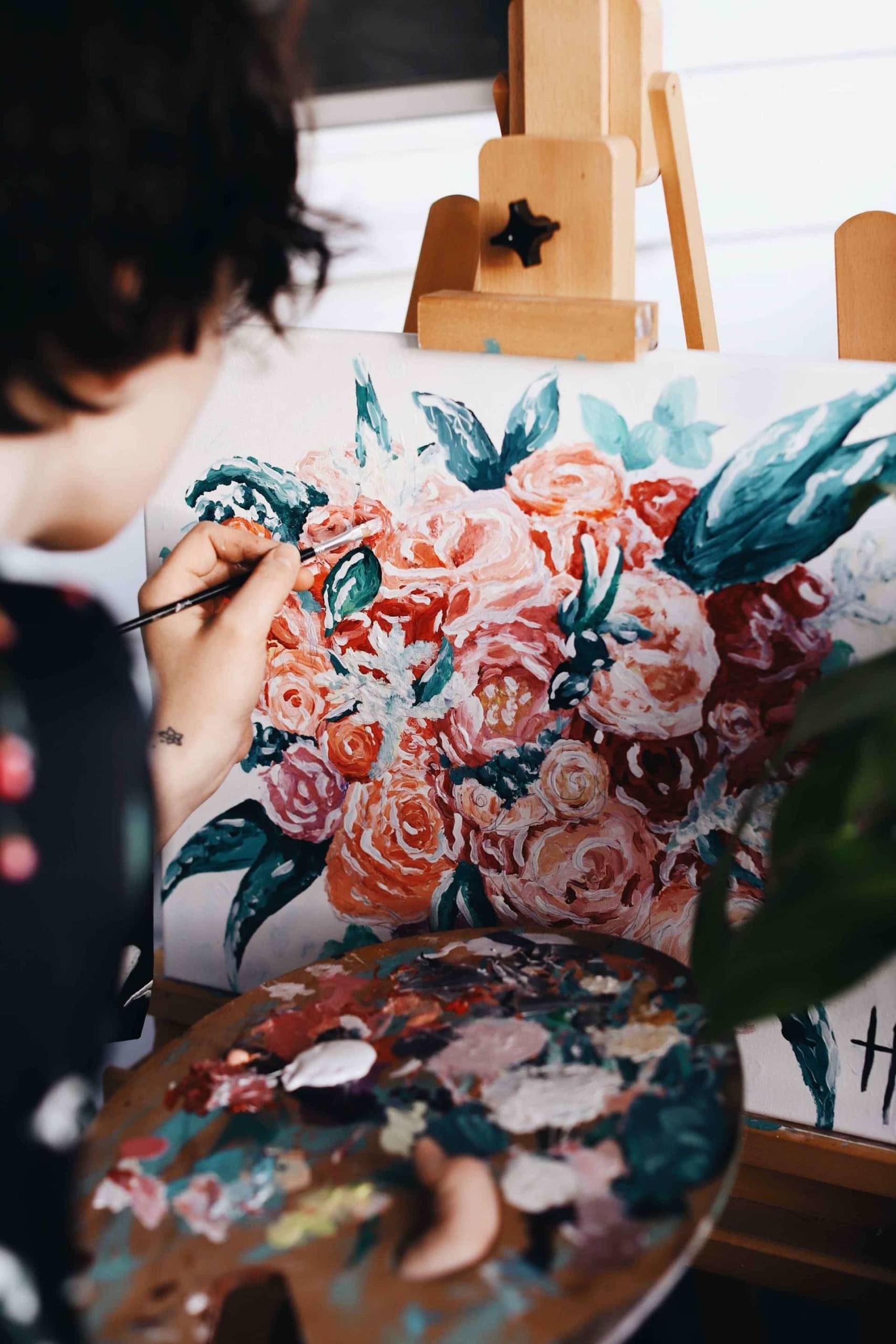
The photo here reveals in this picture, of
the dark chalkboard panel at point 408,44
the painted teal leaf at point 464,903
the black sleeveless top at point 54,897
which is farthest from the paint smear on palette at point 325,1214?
the dark chalkboard panel at point 408,44

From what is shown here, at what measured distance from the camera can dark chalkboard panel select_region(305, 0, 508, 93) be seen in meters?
1.57

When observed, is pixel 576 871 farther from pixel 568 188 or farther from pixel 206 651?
pixel 568 188

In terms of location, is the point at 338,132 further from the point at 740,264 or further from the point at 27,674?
the point at 27,674

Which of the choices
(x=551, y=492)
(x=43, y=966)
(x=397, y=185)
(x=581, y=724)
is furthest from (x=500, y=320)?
(x=397, y=185)

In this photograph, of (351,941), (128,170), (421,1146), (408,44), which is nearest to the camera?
(128,170)

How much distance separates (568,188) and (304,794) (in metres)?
0.49

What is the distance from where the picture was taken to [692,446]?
2.56 feet

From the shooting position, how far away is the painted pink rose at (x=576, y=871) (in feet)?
2.82

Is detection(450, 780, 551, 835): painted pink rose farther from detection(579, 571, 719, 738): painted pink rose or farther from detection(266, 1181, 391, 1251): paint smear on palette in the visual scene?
detection(266, 1181, 391, 1251): paint smear on palette

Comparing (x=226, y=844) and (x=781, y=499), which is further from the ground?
(x=781, y=499)

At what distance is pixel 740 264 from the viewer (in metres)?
1.76

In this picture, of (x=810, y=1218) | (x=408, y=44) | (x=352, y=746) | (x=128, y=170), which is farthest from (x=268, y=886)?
(x=408, y=44)

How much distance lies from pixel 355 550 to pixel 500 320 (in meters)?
0.21

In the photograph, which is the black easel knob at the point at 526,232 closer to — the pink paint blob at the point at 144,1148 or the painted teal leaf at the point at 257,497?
the painted teal leaf at the point at 257,497
